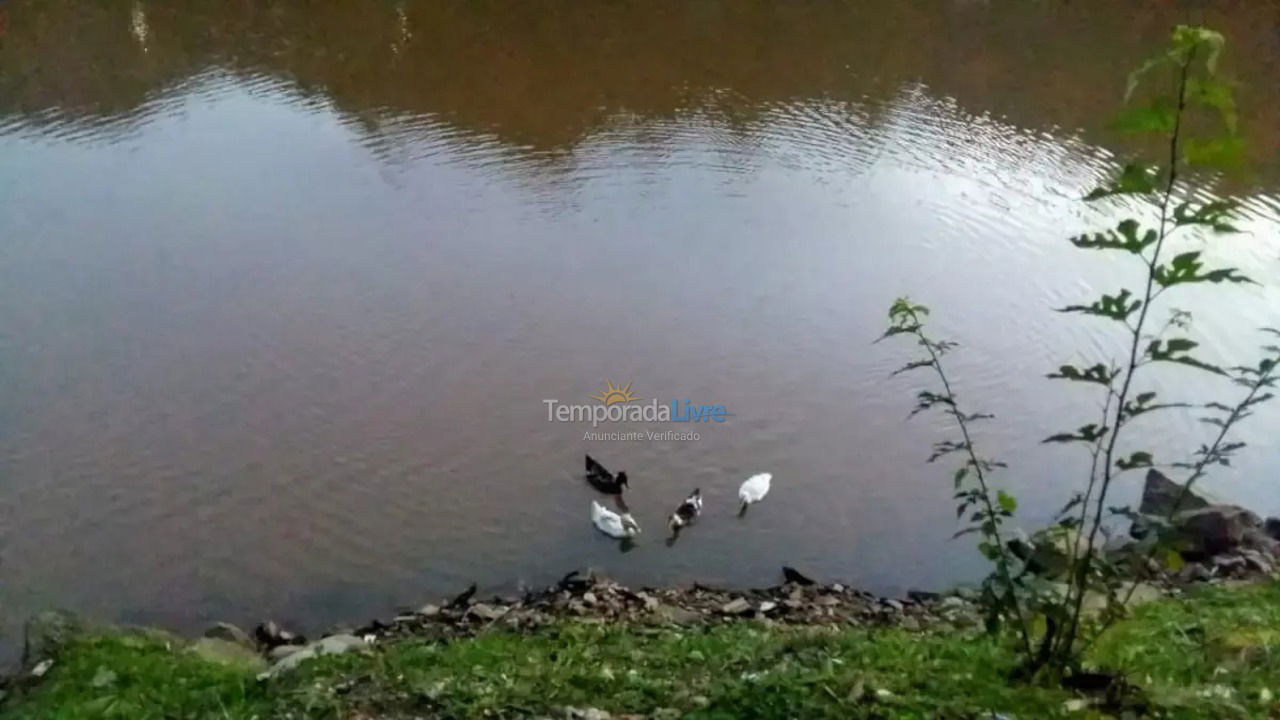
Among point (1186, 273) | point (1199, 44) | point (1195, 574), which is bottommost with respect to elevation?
point (1195, 574)

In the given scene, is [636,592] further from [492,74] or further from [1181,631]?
[492,74]

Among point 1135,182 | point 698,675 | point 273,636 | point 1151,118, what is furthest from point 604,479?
point 1151,118

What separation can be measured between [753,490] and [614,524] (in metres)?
1.01

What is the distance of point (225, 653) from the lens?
5855 millimetres

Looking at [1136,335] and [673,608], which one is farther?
[673,608]

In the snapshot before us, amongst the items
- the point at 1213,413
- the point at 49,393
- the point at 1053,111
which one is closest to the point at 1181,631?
the point at 1213,413

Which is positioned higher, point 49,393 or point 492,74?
point 492,74

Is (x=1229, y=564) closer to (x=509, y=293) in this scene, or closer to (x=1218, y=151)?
(x=1218, y=151)

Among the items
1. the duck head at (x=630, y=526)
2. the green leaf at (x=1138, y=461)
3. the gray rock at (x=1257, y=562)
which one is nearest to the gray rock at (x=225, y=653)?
the duck head at (x=630, y=526)

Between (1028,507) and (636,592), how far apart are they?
299cm

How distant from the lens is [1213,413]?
8.26 meters

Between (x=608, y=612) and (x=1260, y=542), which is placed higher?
(x=1260, y=542)

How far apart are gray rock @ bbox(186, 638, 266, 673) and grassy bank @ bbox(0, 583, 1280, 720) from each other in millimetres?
151

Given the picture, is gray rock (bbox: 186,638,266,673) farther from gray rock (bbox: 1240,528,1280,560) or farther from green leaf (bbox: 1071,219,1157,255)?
gray rock (bbox: 1240,528,1280,560)
